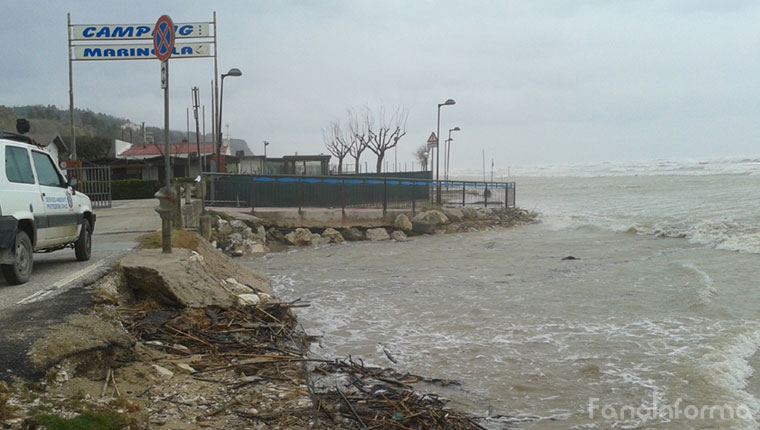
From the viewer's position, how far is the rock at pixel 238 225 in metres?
18.6

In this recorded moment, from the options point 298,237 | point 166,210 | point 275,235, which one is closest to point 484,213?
point 298,237

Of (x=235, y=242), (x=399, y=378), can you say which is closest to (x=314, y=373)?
(x=399, y=378)

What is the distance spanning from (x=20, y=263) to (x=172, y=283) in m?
1.79

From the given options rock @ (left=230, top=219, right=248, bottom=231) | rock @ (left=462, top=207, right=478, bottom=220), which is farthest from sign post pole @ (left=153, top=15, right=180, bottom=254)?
rock @ (left=462, top=207, right=478, bottom=220)

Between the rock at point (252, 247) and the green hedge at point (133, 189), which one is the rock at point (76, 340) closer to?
the rock at point (252, 247)

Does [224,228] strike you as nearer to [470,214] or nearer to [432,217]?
[432,217]

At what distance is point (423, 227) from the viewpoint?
22.7 meters

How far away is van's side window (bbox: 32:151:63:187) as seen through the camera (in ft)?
24.9

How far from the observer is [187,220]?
1487cm

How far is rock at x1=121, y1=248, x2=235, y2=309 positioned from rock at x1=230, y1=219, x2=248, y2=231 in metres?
10.9

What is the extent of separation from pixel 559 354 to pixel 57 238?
6775 mm

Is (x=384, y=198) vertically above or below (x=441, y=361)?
above

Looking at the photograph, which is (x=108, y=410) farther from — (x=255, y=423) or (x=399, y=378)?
(x=399, y=378)

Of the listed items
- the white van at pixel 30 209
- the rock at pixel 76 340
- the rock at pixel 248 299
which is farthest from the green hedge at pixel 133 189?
the rock at pixel 76 340
